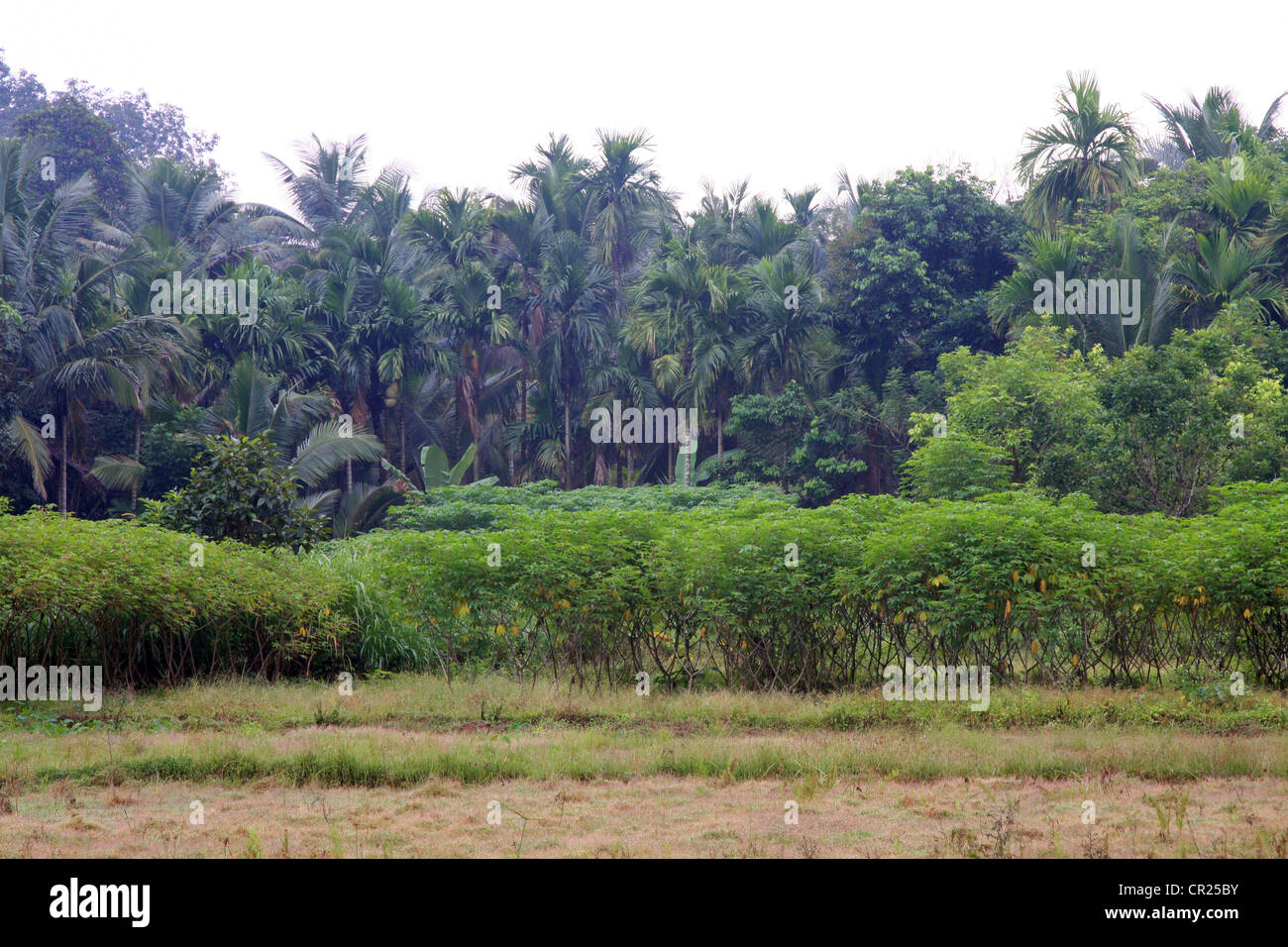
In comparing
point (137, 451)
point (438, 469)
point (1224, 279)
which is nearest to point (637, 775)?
point (1224, 279)

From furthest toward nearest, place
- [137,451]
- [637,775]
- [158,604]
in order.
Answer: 1. [137,451]
2. [158,604]
3. [637,775]

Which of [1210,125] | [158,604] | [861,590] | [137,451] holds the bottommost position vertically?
[158,604]

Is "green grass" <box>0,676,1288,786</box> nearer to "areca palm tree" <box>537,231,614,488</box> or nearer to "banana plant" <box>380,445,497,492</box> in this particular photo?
"banana plant" <box>380,445,497,492</box>

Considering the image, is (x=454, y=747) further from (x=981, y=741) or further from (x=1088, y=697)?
(x=1088, y=697)

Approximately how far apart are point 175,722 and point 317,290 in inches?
830

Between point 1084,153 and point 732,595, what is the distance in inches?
689

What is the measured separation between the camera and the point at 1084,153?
24.8 meters

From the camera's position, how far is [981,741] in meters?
9.73

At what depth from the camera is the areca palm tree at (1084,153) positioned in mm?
24219

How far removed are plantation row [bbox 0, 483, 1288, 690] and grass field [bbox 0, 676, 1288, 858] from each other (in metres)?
0.76

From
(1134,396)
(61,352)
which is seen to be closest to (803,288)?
(1134,396)

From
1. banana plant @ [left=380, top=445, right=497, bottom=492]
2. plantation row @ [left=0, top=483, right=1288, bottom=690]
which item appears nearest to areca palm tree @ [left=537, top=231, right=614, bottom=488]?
banana plant @ [left=380, top=445, right=497, bottom=492]

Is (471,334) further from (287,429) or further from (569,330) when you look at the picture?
(287,429)

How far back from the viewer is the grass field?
701cm
